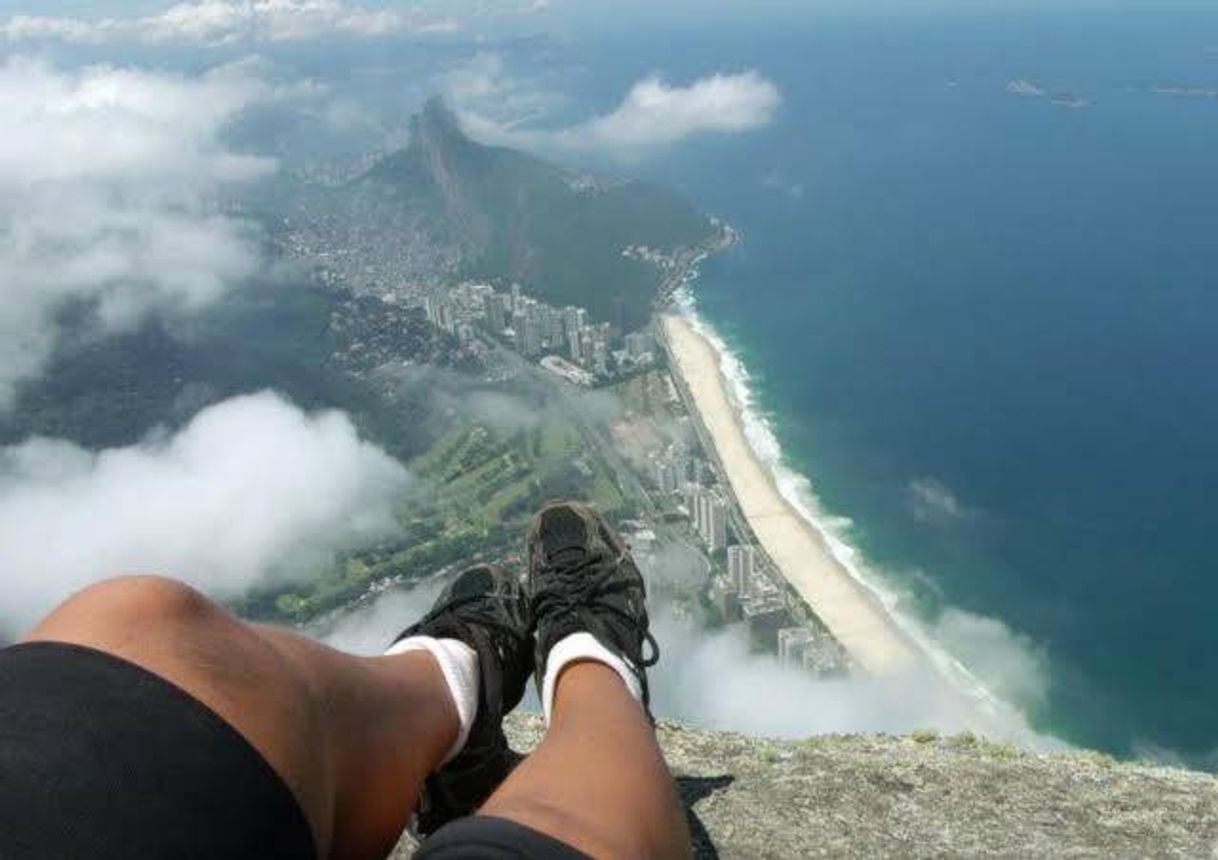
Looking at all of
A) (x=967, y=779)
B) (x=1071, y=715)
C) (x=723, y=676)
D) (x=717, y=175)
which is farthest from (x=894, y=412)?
(x=717, y=175)

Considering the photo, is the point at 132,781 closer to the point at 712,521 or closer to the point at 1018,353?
the point at 712,521

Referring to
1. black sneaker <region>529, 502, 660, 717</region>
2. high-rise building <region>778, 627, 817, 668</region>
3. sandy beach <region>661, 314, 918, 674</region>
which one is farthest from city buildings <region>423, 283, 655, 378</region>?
black sneaker <region>529, 502, 660, 717</region>

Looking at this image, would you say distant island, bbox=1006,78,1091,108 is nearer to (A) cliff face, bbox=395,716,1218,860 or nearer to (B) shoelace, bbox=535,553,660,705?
(A) cliff face, bbox=395,716,1218,860

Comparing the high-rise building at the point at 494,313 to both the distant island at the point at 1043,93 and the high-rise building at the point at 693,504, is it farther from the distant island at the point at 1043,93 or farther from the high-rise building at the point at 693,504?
the distant island at the point at 1043,93

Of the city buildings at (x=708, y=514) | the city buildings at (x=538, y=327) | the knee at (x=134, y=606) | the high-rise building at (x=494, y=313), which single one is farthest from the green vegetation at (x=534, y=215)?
the knee at (x=134, y=606)

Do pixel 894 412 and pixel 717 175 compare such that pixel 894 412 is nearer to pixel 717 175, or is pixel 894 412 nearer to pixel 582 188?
pixel 582 188

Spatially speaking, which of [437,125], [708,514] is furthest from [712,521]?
[437,125]
